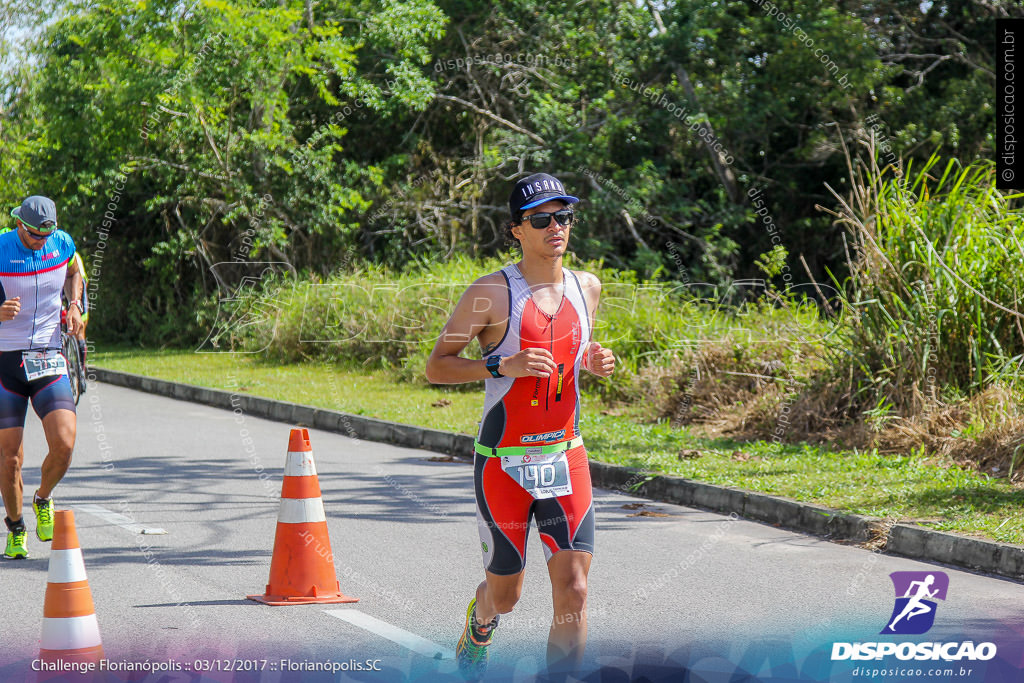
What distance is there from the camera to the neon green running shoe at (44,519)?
693cm

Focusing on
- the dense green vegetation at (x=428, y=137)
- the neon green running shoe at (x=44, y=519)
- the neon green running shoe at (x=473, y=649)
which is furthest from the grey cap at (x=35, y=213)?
the dense green vegetation at (x=428, y=137)

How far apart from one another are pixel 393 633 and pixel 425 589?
0.87 meters

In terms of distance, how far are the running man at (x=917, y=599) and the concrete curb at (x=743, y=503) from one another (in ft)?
1.26

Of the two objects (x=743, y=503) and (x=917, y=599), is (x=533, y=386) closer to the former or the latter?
(x=917, y=599)

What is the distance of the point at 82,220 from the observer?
2295cm

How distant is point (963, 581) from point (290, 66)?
18.0 meters

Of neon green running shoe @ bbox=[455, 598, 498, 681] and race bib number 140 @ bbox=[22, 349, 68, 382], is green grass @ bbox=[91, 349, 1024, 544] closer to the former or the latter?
neon green running shoe @ bbox=[455, 598, 498, 681]

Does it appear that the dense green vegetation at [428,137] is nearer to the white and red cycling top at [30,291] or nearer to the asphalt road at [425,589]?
the asphalt road at [425,589]

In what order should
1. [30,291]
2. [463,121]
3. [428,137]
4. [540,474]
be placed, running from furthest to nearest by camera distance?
[463,121] < [428,137] < [30,291] < [540,474]

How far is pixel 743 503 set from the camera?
823 cm

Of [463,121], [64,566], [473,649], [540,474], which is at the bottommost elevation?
[473,649]

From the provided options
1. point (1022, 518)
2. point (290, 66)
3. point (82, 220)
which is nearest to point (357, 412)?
point (1022, 518)

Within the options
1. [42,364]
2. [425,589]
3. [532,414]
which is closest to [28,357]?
[42,364]

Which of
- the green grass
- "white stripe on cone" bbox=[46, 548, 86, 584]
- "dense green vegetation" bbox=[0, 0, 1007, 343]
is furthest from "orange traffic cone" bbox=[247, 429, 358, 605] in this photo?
"dense green vegetation" bbox=[0, 0, 1007, 343]
